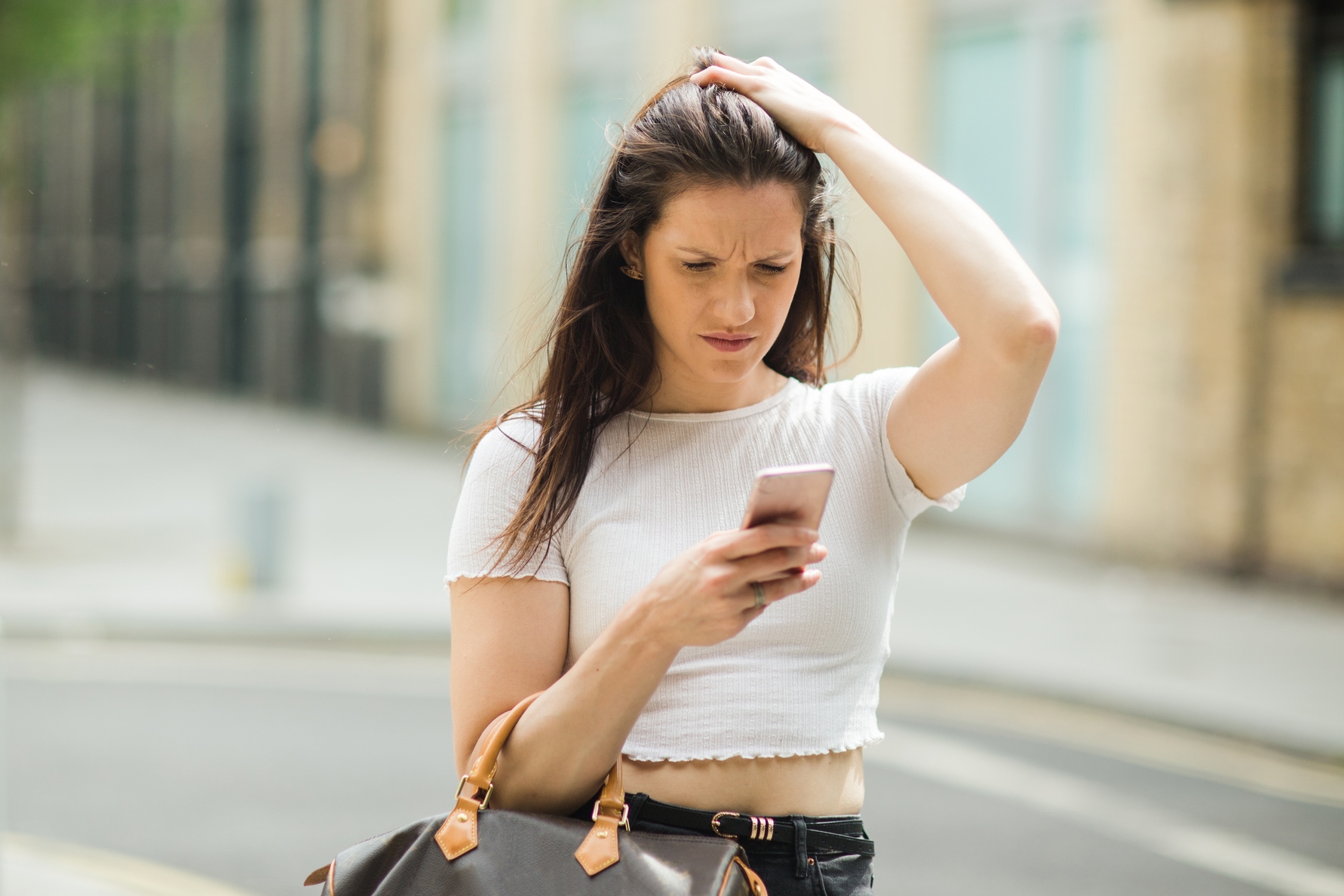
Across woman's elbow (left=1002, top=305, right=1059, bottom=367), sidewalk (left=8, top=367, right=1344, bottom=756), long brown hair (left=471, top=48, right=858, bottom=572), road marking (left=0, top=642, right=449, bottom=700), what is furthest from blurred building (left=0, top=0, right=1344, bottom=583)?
road marking (left=0, top=642, right=449, bottom=700)

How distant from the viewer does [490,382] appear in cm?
2020

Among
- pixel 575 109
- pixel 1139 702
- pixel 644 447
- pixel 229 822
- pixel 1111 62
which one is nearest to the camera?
pixel 644 447

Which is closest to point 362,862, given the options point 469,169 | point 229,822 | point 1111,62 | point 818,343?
point 818,343

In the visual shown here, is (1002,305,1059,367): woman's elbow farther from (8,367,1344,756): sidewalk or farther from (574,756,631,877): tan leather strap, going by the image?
(8,367,1344,756): sidewalk

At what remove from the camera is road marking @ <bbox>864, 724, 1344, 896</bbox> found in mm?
5594

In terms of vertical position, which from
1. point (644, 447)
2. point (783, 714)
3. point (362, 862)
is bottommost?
→ point (362, 862)

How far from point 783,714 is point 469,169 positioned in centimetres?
2110

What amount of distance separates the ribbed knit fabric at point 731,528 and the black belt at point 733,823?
0.19ft

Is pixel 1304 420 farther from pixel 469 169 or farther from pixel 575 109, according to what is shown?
pixel 469 169

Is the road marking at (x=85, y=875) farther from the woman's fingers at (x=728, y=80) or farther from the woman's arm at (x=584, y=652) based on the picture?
the woman's fingers at (x=728, y=80)

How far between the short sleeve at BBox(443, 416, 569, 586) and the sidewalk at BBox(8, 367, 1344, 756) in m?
2.86

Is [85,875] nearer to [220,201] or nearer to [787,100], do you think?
[787,100]

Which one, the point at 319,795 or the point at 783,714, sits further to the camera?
the point at 319,795

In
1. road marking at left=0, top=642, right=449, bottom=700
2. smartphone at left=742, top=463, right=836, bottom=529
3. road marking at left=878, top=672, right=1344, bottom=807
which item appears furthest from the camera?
road marking at left=0, top=642, right=449, bottom=700
